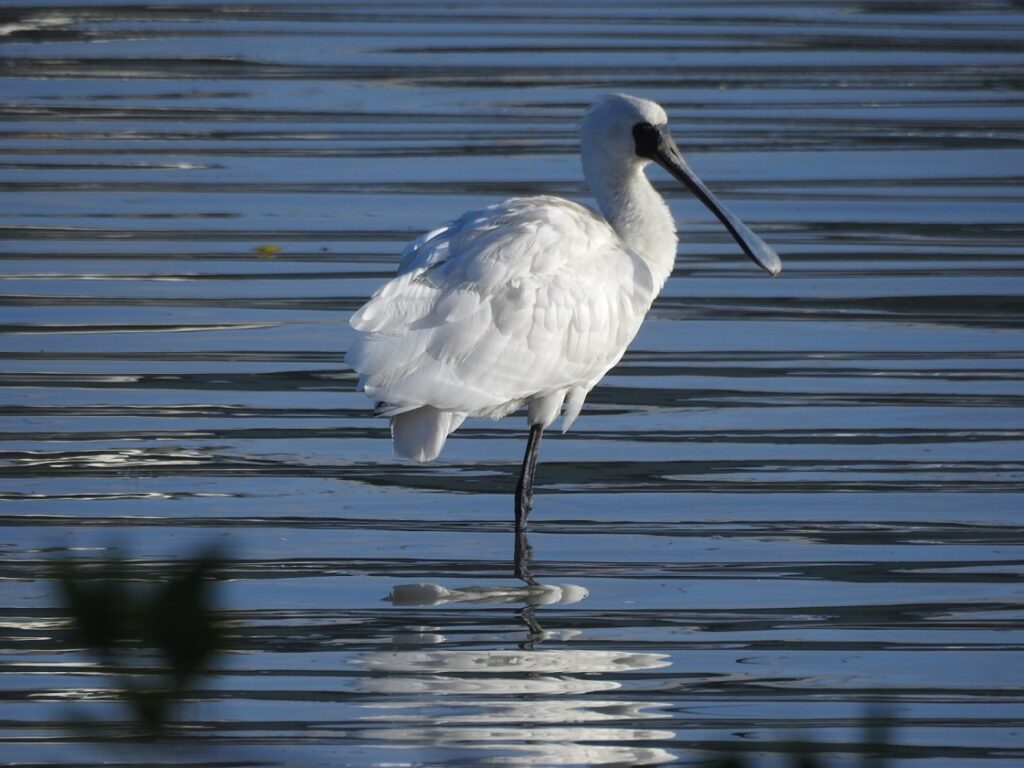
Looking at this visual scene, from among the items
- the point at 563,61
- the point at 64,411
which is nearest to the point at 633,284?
the point at 64,411

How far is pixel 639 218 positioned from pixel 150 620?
563cm

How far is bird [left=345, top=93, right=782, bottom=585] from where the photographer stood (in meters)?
6.60

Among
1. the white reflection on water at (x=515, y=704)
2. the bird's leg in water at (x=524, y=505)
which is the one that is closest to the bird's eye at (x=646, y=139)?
the bird's leg in water at (x=524, y=505)

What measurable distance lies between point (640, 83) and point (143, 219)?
4.42m

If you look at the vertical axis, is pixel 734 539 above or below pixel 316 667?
above

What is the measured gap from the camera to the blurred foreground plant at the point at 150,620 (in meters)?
2.16

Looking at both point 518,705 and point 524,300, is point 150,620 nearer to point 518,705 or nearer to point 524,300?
point 518,705

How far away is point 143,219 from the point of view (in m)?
11.5

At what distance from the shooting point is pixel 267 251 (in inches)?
426

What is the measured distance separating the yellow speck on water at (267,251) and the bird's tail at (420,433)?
13.5ft

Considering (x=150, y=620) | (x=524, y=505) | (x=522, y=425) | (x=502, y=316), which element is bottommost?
(x=150, y=620)

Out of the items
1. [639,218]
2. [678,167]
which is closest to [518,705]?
[639,218]

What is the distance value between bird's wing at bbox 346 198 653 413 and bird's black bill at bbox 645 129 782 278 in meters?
0.44

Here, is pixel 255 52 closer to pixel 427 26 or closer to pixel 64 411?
pixel 427 26
